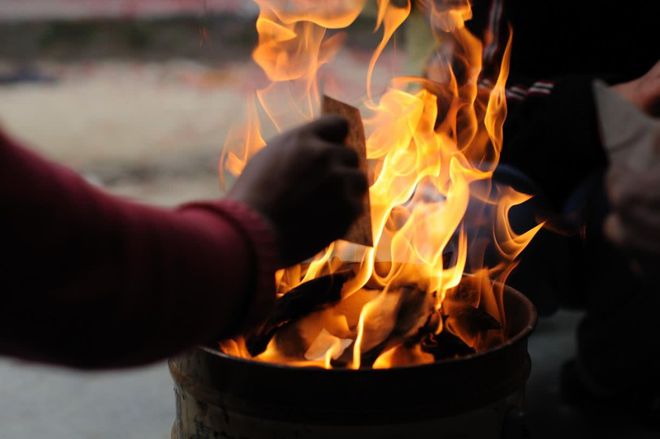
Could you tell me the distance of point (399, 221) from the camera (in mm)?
1560

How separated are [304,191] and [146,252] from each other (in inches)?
8.6

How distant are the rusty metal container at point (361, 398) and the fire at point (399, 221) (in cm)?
13

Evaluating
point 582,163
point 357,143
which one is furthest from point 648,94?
point 357,143

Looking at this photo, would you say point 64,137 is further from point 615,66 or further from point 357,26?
point 357,26

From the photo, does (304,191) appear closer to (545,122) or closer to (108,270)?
(108,270)

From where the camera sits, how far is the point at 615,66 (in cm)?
220

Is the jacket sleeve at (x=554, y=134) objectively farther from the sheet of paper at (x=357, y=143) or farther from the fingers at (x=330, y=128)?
Result: the fingers at (x=330, y=128)

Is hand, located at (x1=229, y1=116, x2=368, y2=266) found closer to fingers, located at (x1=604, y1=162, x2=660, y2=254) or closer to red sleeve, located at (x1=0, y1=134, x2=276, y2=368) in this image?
red sleeve, located at (x1=0, y1=134, x2=276, y2=368)

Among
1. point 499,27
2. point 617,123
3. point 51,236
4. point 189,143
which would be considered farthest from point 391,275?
point 189,143

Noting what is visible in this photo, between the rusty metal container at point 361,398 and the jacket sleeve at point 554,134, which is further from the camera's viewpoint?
the jacket sleeve at point 554,134

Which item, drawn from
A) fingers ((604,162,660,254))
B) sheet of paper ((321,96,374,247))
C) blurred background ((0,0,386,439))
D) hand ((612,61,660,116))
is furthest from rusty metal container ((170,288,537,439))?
hand ((612,61,660,116))

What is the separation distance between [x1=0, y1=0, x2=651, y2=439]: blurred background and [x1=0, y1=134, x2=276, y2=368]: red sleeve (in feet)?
0.41

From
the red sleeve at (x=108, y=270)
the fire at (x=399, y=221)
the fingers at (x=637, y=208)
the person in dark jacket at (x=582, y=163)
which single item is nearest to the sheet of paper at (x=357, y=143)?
the fire at (x=399, y=221)

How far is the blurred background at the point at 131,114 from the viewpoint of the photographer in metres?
2.23
